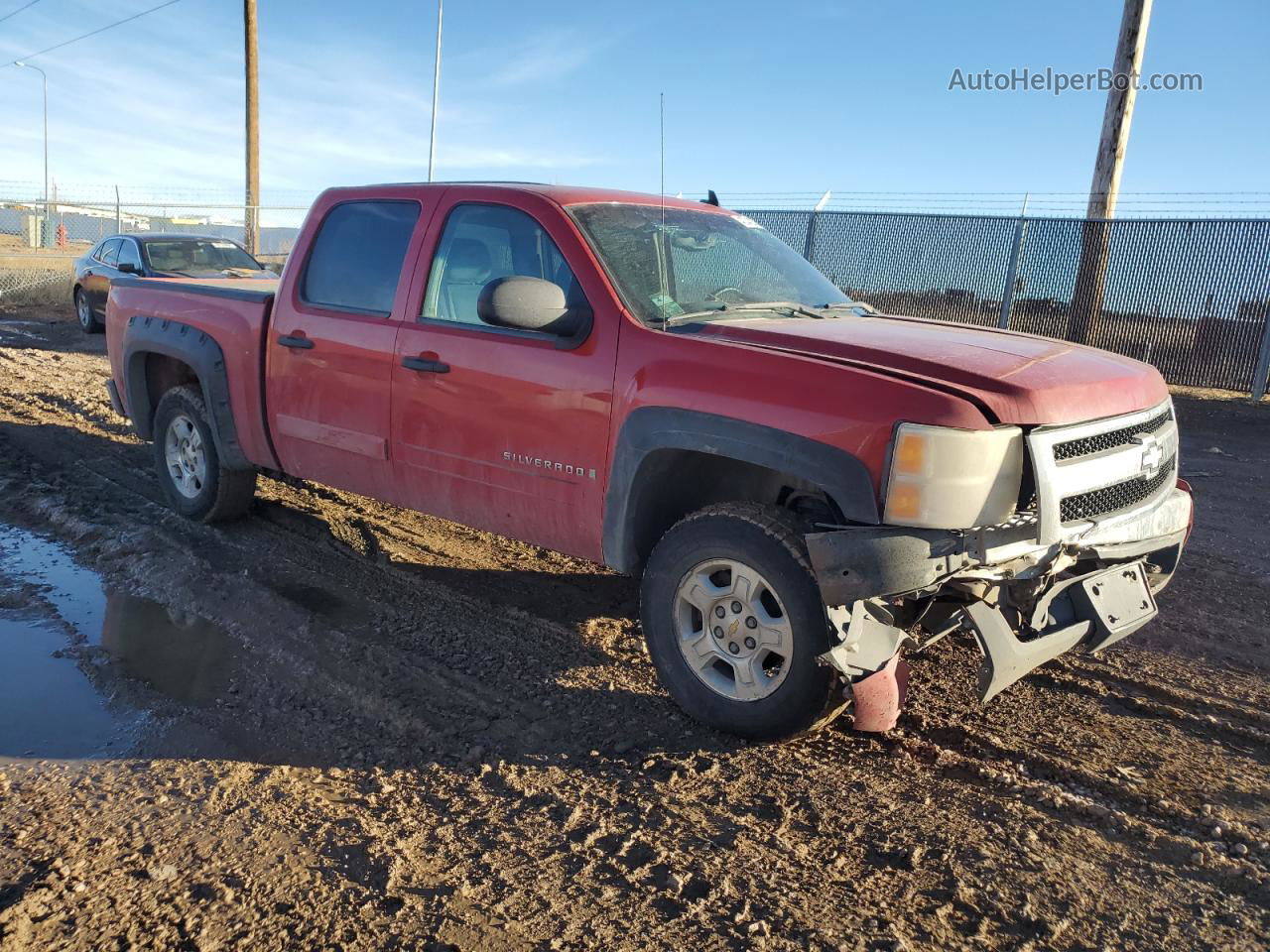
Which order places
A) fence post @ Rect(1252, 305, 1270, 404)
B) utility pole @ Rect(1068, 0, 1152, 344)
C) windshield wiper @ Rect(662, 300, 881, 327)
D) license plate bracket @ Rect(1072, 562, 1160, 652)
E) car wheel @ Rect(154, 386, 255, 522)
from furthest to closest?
1. utility pole @ Rect(1068, 0, 1152, 344)
2. fence post @ Rect(1252, 305, 1270, 404)
3. car wheel @ Rect(154, 386, 255, 522)
4. windshield wiper @ Rect(662, 300, 881, 327)
5. license plate bracket @ Rect(1072, 562, 1160, 652)

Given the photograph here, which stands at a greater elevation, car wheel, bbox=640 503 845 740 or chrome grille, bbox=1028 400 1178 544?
chrome grille, bbox=1028 400 1178 544

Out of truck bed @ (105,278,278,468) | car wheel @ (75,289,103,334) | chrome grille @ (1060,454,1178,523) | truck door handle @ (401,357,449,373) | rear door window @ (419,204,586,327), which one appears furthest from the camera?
car wheel @ (75,289,103,334)

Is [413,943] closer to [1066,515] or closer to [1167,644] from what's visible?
[1066,515]

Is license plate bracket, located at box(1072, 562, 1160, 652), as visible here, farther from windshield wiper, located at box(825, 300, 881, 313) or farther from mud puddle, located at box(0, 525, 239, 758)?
mud puddle, located at box(0, 525, 239, 758)

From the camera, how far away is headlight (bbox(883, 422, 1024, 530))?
2.91m

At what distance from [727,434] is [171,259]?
13.0 metres

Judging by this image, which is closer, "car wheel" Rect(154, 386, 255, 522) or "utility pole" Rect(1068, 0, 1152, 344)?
"car wheel" Rect(154, 386, 255, 522)

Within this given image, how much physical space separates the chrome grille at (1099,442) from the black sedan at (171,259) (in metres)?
12.0

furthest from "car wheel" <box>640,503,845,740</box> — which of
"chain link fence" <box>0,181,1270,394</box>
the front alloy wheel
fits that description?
"chain link fence" <box>0,181,1270,394</box>

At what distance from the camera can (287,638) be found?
169 inches

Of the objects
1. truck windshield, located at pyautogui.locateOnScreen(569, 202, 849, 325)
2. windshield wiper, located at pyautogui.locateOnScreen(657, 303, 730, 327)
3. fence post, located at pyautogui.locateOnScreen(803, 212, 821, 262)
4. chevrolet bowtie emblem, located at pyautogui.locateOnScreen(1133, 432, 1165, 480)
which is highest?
fence post, located at pyautogui.locateOnScreen(803, 212, 821, 262)

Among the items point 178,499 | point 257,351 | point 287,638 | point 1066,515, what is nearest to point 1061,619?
point 1066,515

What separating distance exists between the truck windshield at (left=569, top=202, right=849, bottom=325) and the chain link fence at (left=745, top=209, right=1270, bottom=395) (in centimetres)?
811

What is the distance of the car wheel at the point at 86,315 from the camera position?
51.1 ft
